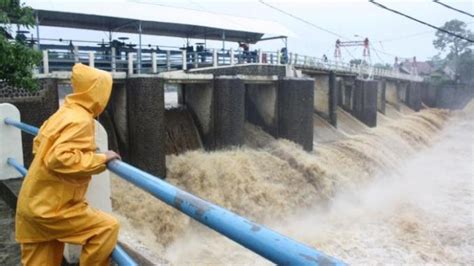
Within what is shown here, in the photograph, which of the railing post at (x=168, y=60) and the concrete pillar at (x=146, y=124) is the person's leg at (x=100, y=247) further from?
the railing post at (x=168, y=60)

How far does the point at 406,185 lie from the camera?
16062mm

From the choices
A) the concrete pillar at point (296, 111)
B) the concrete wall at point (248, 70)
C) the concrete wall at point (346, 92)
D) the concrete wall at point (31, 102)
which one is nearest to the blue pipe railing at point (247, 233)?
the concrete wall at point (31, 102)

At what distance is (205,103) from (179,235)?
5060 millimetres

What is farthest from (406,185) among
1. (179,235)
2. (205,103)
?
(179,235)

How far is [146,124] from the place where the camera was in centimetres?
1030

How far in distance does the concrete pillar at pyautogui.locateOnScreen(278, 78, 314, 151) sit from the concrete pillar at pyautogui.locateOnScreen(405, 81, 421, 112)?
85.9 feet

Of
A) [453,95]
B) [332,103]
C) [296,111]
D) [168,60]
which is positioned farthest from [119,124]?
[453,95]

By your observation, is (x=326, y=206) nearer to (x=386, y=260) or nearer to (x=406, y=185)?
(x=386, y=260)

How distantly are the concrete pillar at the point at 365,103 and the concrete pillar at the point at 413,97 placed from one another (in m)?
15.6

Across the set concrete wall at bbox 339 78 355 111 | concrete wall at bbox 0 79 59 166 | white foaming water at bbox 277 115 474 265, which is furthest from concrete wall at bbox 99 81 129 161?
concrete wall at bbox 339 78 355 111

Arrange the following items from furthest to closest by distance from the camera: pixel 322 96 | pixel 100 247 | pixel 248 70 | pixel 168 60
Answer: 1. pixel 322 96
2. pixel 248 70
3. pixel 168 60
4. pixel 100 247

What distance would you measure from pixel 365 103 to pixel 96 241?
2349 centimetres

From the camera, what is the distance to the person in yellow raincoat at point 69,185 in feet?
6.31

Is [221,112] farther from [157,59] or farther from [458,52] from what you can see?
[458,52]
